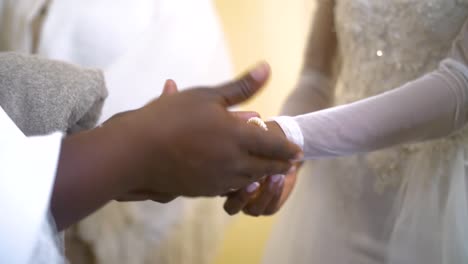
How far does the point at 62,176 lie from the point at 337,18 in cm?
40

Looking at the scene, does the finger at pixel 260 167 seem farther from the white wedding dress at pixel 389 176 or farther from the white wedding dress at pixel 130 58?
the white wedding dress at pixel 130 58

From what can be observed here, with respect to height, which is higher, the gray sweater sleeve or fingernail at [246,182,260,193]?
the gray sweater sleeve

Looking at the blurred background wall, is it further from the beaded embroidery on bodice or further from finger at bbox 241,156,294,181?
finger at bbox 241,156,294,181

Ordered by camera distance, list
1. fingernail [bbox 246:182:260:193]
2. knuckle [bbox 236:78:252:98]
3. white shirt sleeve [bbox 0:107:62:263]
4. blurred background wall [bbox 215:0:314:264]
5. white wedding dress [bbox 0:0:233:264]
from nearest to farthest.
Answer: white shirt sleeve [bbox 0:107:62:263] → knuckle [bbox 236:78:252:98] → fingernail [bbox 246:182:260:193] → white wedding dress [bbox 0:0:233:264] → blurred background wall [bbox 215:0:314:264]

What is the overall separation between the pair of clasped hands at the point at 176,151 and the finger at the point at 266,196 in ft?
0.39

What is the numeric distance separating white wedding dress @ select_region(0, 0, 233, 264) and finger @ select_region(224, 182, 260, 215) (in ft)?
0.54

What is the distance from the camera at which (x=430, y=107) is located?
0.46 meters

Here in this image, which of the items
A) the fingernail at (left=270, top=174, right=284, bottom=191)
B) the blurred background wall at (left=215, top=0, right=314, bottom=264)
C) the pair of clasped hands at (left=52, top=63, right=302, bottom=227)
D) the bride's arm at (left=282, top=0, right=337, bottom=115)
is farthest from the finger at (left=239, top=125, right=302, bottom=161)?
the blurred background wall at (left=215, top=0, right=314, bottom=264)

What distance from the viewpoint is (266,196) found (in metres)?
0.55

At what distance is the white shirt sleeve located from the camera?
0.94 ft

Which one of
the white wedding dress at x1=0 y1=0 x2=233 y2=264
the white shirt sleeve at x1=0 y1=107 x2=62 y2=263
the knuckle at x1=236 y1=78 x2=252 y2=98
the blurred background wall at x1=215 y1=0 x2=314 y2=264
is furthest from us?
the blurred background wall at x1=215 y1=0 x2=314 y2=264

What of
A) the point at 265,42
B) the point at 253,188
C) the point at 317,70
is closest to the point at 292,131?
the point at 253,188

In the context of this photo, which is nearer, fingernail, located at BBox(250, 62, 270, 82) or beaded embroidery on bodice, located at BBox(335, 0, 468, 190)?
fingernail, located at BBox(250, 62, 270, 82)

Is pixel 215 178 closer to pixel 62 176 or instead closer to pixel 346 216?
pixel 62 176
